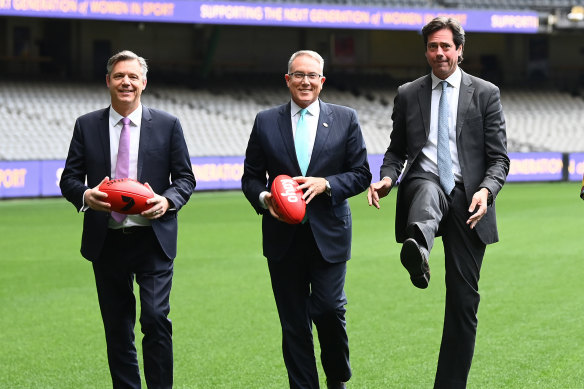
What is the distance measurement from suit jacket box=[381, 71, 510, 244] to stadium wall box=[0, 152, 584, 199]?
18.5 metres

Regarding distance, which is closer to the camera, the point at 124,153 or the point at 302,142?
the point at 124,153

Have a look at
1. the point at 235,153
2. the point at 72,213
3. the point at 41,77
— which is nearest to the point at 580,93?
the point at 235,153

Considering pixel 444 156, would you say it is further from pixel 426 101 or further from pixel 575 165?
pixel 575 165

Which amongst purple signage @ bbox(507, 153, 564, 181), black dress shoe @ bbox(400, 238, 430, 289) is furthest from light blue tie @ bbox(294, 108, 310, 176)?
purple signage @ bbox(507, 153, 564, 181)

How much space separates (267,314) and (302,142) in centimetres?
403

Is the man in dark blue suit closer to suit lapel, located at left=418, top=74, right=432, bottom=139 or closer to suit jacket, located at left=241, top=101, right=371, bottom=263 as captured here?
suit jacket, located at left=241, top=101, right=371, bottom=263

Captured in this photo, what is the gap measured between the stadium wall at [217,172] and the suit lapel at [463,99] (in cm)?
1871

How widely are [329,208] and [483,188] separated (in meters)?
0.95

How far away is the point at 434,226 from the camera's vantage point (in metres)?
4.82

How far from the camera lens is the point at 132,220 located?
531 cm

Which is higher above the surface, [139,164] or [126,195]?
[139,164]

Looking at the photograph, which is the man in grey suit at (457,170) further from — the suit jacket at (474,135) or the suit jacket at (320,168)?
the suit jacket at (320,168)

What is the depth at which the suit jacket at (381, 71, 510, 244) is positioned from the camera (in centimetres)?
512

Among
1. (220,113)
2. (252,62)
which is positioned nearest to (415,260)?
(220,113)
